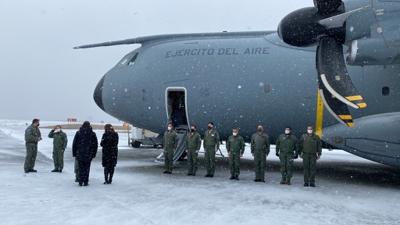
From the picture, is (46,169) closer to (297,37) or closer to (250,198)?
(250,198)

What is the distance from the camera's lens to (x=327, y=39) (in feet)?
28.8

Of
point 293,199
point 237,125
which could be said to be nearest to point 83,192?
point 293,199

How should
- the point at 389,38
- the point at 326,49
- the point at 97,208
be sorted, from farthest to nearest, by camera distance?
the point at 326,49, the point at 389,38, the point at 97,208

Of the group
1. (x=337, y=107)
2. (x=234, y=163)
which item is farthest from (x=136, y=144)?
(x=337, y=107)

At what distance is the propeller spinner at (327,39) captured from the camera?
823 centimetres

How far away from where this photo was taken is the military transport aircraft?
27.0 ft

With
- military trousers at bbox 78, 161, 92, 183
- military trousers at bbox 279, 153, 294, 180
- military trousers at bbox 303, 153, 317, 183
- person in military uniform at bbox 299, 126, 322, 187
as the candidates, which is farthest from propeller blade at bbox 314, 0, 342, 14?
military trousers at bbox 78, 161, 92, 183

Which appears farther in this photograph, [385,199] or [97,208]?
[385,199]

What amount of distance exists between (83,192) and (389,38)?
8206mm

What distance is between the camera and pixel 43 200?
7418 millimetres

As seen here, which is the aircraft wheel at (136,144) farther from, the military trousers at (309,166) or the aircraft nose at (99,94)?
the military trousers at (309,166)

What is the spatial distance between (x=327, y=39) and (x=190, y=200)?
535cm

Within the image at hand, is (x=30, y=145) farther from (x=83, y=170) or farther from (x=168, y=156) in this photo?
(x=168, y=156)

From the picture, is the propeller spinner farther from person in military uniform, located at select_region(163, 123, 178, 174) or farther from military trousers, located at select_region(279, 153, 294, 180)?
person in military uniform, located at select_region(163, 123, 178, 174)
